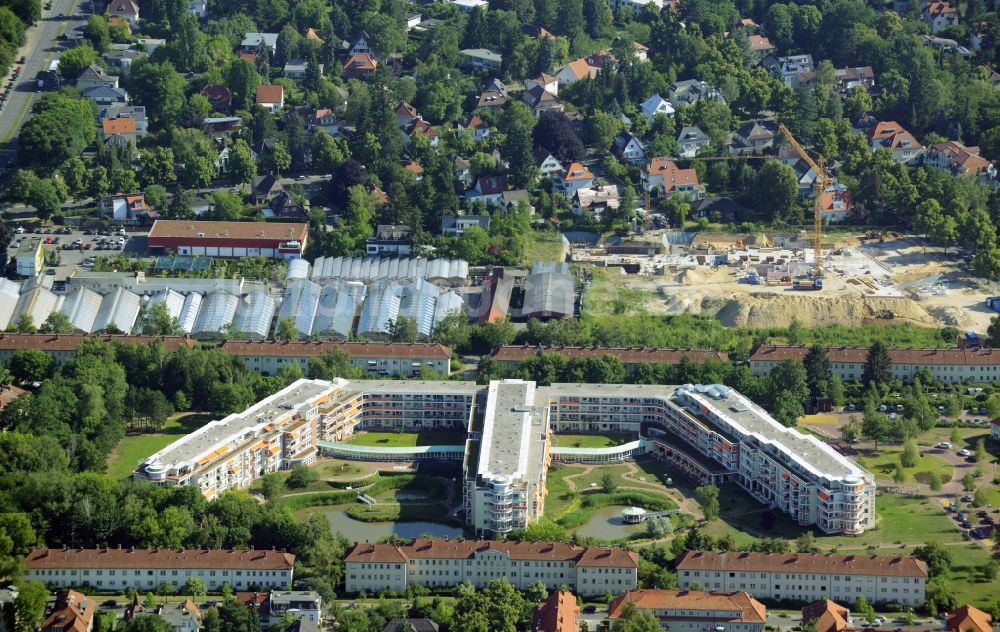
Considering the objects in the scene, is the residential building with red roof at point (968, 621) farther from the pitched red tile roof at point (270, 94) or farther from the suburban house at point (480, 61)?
the suburban house at point (480, 61)

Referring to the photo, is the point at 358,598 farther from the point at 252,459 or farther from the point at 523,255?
the point at 523,255

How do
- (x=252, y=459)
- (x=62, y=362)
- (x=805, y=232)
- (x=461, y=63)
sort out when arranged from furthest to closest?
(x=461, y=63), (x=805, y=232), (x=62, y=362), (x=252, y=459)

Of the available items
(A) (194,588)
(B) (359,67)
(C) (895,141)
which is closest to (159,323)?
(A) (194,588)

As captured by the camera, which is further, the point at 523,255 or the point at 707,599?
the point at 523,255

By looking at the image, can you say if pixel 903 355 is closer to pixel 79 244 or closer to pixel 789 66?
pixel 789 66

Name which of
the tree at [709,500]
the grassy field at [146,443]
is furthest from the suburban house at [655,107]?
the tree at [709,500]

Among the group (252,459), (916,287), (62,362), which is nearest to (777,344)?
(916,287)

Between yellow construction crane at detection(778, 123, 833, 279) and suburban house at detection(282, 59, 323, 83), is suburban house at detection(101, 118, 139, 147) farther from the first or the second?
yellow construction crane at detection(778, 123, 833, 279)
